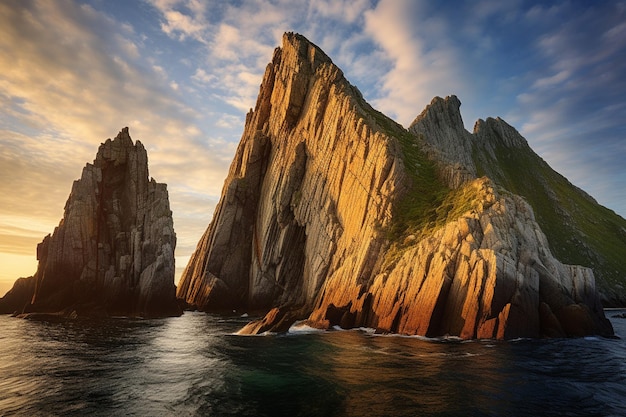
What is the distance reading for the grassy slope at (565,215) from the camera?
104 meters

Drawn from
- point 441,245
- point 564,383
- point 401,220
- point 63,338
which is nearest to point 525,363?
point 564,383

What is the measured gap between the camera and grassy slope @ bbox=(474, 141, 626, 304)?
10419 centimetres

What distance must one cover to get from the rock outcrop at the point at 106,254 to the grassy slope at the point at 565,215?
101 m

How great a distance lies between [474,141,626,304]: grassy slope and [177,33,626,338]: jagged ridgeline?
1.00 meters

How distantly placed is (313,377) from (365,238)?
3409 centimetres

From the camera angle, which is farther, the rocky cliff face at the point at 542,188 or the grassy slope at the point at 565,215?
the rocky cliff face at the point at 542,188

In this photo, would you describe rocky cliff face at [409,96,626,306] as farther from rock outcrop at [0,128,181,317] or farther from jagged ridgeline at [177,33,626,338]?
rock outcrop at [0,128,181,317]

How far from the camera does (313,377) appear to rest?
2069 cm

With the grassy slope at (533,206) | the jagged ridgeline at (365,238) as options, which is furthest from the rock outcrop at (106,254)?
the grassy slope at (533,206)

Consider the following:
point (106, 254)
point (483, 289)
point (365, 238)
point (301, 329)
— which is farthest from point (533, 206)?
point (106, 254)

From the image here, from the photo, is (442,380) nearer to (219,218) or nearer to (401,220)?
(401,220)

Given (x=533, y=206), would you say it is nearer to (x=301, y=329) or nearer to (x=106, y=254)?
(x=301, y=329)

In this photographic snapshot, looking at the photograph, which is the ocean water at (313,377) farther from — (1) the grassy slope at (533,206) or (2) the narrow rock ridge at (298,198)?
(2) the narrow rock ridge at (298,198)

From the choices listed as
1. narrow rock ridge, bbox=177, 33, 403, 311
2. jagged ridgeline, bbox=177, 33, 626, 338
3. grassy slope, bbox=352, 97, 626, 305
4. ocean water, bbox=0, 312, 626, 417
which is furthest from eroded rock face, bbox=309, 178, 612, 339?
narrow rock ridge, bbox=177, 33, 403, 311
